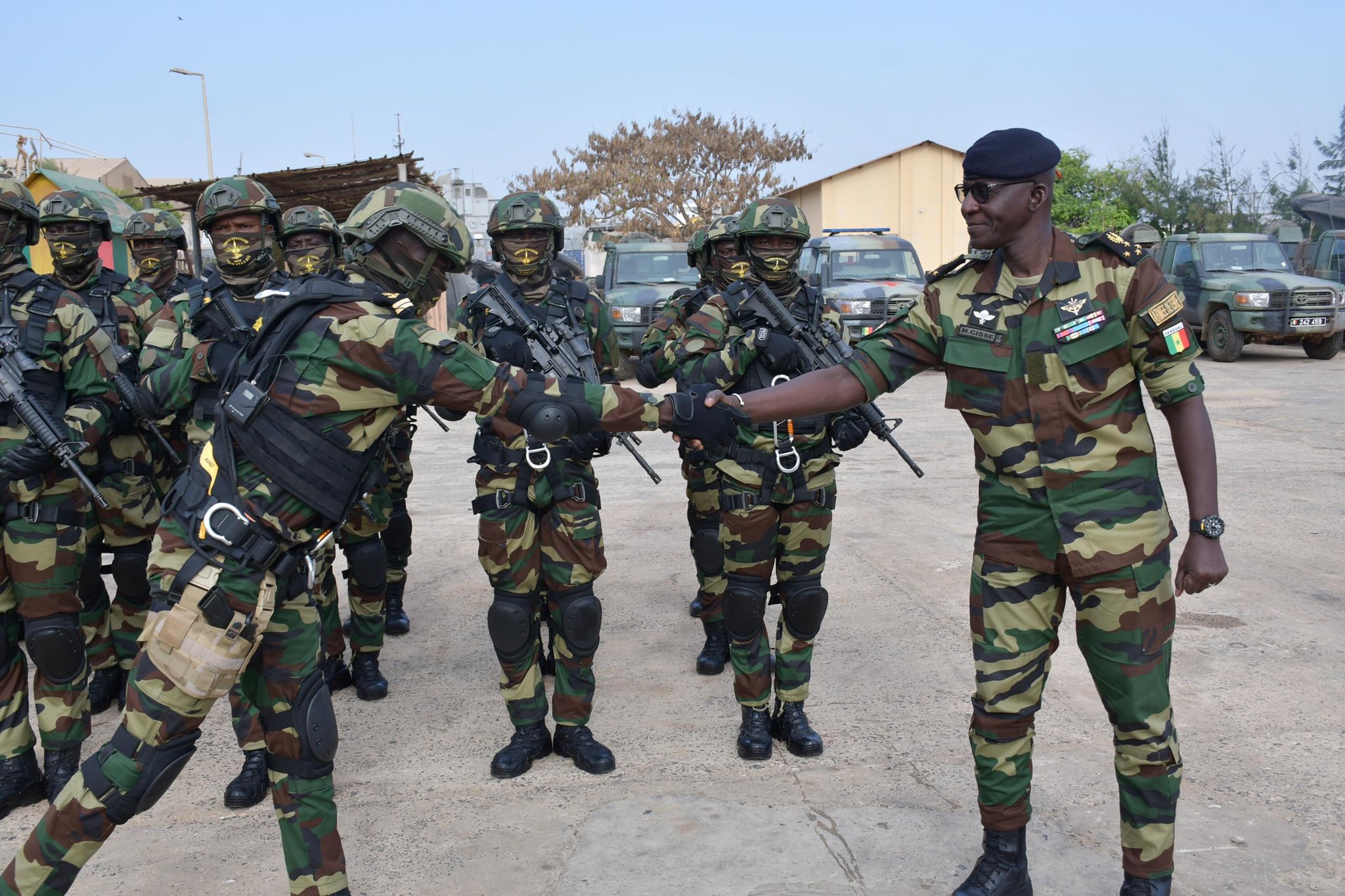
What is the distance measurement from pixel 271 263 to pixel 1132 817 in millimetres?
3819

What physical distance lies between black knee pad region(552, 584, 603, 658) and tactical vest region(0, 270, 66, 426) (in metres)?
2.10

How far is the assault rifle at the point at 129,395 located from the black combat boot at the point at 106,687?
1.04 metres

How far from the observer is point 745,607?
4.29m

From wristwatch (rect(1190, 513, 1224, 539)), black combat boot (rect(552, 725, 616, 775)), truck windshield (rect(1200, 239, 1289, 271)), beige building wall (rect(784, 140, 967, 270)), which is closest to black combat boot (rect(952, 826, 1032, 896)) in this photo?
wristwatch (rect(1190, 513, 1224, 539))

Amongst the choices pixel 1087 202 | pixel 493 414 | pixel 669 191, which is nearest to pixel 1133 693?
pixel 493 414

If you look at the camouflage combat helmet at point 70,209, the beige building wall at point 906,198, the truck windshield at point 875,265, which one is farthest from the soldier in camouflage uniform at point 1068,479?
the beige building wall at point 906,198

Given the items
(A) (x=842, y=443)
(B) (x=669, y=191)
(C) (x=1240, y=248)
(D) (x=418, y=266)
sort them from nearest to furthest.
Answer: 1. (D) (x=418, y=266)
2. (A) (x=842, y=443)
3. (C) (x=1240, y=248)
4. (B) (x=669, y=191)

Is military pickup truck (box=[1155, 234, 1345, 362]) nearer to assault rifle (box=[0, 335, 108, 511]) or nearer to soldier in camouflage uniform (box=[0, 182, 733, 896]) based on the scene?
soldier in camouflage uniform (box=[0, 182, 733, 896])

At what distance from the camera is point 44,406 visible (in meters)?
4.10

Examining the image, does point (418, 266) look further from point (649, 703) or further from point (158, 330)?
point (649, 703)

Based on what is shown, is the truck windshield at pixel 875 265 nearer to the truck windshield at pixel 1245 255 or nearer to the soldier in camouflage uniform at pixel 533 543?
the truck windshield at pixel 1245 255

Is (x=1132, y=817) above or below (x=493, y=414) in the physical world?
below

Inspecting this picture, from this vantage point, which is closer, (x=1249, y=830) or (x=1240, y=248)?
(x=1249, y=830)

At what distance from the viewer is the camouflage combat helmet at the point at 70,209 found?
5.32 meters
